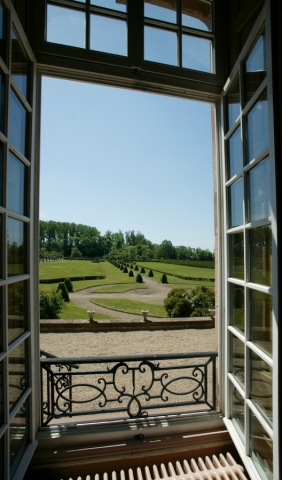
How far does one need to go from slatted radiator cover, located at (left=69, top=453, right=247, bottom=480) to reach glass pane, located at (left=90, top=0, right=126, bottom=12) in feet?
7.57

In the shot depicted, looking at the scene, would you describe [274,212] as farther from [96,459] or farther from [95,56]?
[96,459]

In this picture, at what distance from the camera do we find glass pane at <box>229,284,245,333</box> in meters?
1.17

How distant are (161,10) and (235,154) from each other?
933 mm

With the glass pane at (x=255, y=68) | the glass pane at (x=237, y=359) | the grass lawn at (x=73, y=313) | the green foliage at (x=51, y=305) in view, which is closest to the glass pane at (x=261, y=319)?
the glass pane at (x=237, y=359)

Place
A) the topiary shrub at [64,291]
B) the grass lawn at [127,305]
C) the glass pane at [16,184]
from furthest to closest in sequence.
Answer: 1. the grass lawn at [127,305]
2. the topiary shrub at [64,291]
3. the glass pane at [16,184]

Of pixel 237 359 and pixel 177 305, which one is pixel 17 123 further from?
pixel 177 305

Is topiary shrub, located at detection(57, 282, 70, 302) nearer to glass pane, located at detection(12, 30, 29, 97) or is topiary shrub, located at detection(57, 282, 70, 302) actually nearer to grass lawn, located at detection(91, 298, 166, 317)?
grass lawn, located at detection(91, 298, 166, 317)

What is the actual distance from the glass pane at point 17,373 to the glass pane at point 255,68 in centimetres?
138

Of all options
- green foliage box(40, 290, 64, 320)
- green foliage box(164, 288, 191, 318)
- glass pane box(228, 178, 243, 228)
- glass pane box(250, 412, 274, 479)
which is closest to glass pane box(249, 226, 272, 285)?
glass pane box(228, 178, 243, 228)

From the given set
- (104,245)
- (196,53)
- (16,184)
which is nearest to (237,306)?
(16,184)

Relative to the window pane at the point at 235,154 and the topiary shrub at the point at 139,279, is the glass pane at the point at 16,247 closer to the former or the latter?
the window pane at the point at 235,154

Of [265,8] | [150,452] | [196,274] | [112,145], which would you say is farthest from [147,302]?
[265,8]

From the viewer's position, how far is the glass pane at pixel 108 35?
4.39ft

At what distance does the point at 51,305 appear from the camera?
10594 mm
